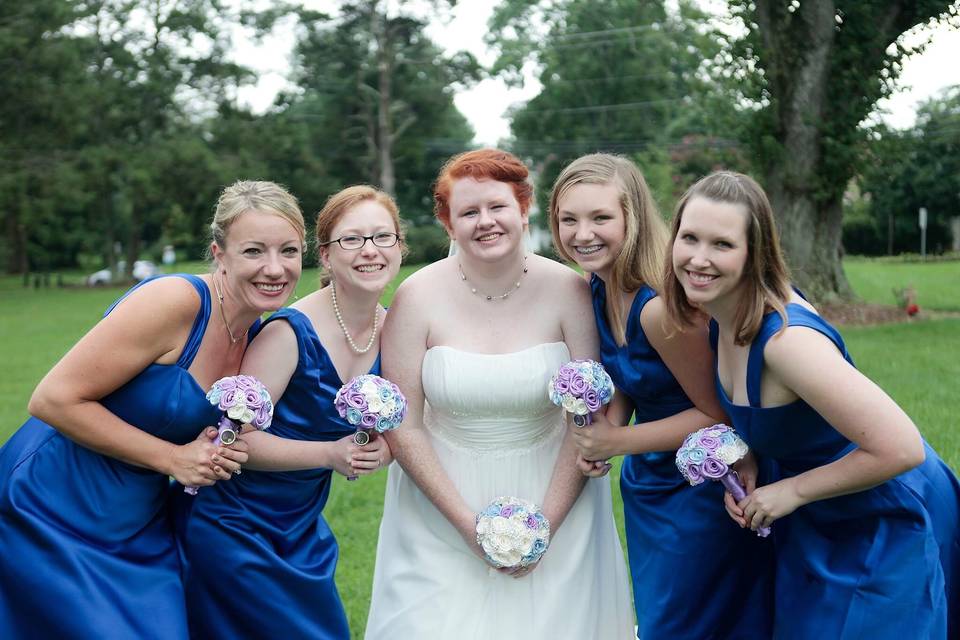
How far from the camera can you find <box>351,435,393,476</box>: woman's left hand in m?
4.10

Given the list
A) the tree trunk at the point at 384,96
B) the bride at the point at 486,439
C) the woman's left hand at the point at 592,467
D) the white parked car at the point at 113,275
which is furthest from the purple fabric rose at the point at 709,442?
the white parked car at the point at 113,275

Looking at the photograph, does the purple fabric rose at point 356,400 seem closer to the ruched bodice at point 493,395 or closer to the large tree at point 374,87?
the ruched bodice at point 493,395

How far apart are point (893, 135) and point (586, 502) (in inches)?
655

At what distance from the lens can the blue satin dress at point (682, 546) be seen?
14.1 feet

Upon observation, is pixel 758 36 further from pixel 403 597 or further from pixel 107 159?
pixel 107 159

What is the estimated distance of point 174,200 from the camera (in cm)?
4534

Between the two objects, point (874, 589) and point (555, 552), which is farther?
point (555, 552)

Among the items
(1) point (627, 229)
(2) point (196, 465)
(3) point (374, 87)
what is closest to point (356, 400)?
(2) point (196, 465)

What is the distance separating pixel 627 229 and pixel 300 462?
1809mm

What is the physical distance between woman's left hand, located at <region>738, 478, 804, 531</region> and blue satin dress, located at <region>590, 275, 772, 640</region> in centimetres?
45

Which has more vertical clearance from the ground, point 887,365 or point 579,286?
point 579,286

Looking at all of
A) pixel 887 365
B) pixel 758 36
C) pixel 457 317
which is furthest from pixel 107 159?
pixel 457 317

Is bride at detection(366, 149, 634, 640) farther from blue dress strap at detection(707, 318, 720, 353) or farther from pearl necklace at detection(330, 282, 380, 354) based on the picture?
blue dress strap at detection(707, 318, 720, 353)

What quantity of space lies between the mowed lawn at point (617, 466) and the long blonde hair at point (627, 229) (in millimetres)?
1788
